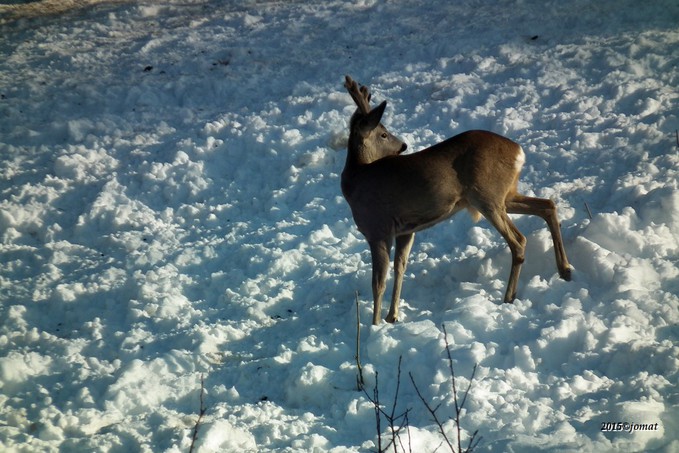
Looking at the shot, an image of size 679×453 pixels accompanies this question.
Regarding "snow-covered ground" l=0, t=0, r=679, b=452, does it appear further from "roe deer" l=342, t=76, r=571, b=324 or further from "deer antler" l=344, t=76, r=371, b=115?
"deer antler" l=344, t=76, r=371, b=115

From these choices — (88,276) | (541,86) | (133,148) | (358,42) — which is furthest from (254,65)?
(88,276)

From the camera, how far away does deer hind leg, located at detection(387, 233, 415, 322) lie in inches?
273

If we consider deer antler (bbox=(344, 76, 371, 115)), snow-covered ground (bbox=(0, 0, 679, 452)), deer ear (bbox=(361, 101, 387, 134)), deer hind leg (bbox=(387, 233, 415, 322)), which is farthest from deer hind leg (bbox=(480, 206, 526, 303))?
deer antler (bbox=(344, 76, 371, 115))

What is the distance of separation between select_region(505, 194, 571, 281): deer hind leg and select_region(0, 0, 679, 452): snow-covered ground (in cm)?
22

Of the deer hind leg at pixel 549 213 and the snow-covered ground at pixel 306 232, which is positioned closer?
the snow-covered ground at pixel 306 232

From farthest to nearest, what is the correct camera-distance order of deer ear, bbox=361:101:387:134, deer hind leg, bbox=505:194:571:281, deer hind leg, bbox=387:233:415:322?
1. deer ear, bbox=361:101:387:134
2. deer hind leg, bbox=387:233:415:322
3. deer hind leg, bbox=505:194:571:281

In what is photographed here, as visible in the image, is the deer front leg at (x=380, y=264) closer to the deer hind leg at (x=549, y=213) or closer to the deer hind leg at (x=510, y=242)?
the deer hind leg at (x=510, y=242)

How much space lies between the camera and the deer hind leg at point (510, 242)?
21.9 ft

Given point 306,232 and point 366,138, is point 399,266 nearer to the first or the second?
point 366,138

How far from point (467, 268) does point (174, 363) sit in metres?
2.72

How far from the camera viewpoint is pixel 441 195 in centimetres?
676

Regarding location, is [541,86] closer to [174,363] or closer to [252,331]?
[252,331]

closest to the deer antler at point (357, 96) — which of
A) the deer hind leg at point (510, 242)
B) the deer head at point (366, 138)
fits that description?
the deer head at point (366, 138)

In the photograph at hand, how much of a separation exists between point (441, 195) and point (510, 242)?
0.71 metres
